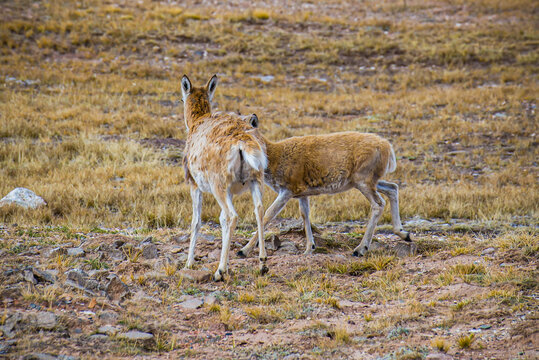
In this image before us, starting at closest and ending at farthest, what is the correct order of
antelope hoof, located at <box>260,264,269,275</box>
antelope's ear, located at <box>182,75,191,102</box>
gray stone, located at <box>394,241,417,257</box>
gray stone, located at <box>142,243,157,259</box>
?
antelope hoof, located at <box>260,264,269,275</box> → gray stone, located at <box>142,243,157,259</box> → gray stone, located at <box>394,241,417,257</box> → antelope's ear, located at <box>182,75,191,102</box>

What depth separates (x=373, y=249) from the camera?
842cm

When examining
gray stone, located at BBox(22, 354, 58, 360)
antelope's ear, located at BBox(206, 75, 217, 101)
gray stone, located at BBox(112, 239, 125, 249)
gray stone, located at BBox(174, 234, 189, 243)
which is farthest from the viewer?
gray stone, located at BBox(174, 234, 189, 243)

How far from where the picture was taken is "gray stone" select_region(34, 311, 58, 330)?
509 cm

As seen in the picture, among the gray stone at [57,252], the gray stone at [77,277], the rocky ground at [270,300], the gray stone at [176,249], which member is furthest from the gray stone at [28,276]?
the gray stone at [176,249]

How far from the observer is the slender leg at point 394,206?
873 centimetres

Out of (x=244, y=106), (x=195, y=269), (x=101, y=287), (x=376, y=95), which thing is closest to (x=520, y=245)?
(x=195, y=269)

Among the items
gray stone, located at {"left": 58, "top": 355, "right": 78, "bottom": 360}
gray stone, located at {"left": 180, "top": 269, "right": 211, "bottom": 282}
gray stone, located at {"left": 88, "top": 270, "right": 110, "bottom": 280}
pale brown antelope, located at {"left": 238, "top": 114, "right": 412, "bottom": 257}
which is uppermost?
pale brown antelope, located at {"left": 238, "top": 114, "right": 412, "bottom": 257}

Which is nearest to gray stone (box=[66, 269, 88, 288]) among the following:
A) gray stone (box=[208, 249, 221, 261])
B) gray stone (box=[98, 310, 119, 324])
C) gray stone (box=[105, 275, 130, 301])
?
gray stone (box=[105, 275, 130, 301])

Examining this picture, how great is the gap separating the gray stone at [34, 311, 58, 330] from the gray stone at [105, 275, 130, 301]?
1.00 meters

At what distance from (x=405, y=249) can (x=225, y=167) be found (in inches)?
122

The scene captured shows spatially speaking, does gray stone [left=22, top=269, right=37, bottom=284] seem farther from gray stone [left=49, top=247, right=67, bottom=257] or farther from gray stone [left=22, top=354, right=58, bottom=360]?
gray stone [left=22, top=354, right=58, bottom=360]

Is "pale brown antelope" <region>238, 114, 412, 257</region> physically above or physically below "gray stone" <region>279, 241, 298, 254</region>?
above

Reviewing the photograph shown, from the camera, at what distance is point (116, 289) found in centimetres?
631

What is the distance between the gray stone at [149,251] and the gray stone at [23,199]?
358 cm
